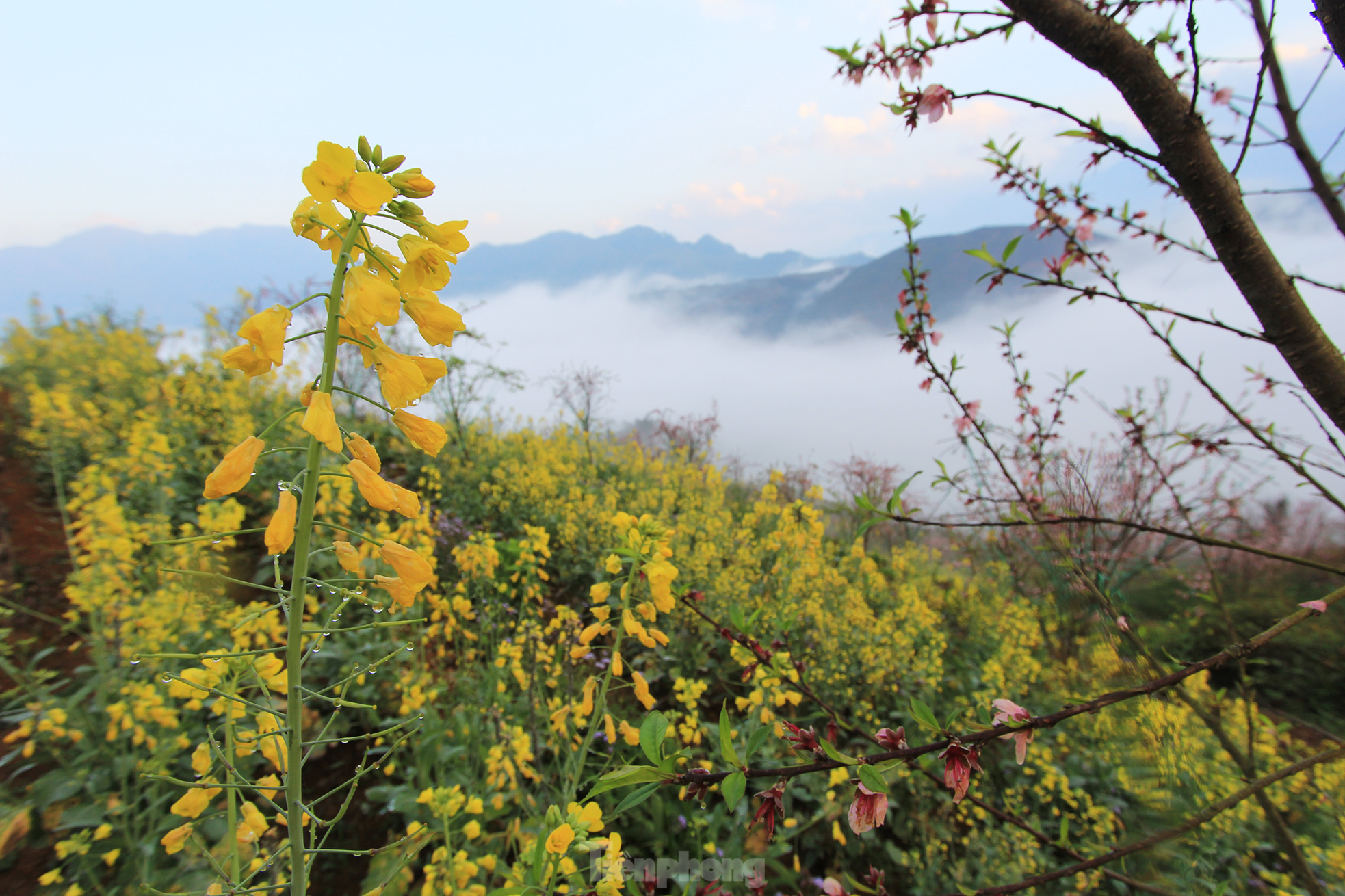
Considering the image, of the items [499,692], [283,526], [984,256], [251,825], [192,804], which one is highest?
[984,256]

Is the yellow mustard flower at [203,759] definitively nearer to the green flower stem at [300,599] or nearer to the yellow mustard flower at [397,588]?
the green flower stem at [300,599]

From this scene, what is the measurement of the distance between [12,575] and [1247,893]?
779cm

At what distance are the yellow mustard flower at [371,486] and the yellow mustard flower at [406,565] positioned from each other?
0.10 metres

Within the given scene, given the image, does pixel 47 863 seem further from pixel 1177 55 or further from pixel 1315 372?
pixel 1177 55

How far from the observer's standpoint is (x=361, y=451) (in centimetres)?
100

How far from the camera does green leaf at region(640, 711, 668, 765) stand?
0.84 m

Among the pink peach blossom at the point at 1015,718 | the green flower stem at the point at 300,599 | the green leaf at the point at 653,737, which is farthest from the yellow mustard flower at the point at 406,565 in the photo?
the pink peach blossom at the point at 1015,718

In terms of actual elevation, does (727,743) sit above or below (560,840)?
above

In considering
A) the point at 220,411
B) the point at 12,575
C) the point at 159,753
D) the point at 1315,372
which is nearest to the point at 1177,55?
the point at 1315,372

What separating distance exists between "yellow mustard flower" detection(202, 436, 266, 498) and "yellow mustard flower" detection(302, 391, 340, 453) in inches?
4.7

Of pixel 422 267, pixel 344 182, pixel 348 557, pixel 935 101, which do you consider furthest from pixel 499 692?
pixel 935 101

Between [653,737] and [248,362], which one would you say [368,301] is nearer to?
[248,362]

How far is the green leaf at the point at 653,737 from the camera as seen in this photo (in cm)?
84

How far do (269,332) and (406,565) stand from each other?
0.46m
